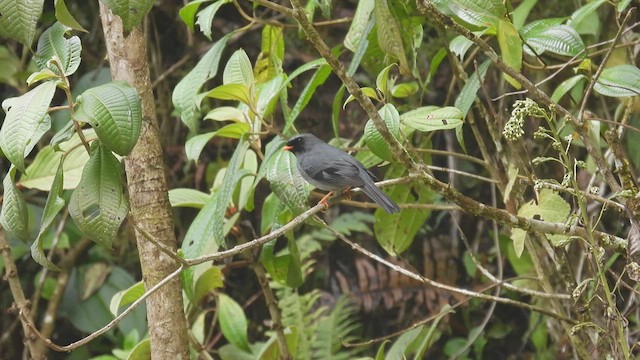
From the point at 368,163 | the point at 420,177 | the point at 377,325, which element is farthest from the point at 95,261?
the point at 420,177

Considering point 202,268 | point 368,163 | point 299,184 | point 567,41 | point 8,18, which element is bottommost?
point 202,268

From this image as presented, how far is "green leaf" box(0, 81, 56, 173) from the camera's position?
5.90 feet

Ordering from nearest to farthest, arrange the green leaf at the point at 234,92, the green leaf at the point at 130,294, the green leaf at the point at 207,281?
1. the green leaf at the point at 234,92
2. the green leaf at the point at 130,294
3. the green leaf at the point at 207,281

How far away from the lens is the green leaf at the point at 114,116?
183cm

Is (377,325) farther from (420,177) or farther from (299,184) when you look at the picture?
(420,177)

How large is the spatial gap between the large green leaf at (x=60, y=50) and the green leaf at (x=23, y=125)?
11 cm

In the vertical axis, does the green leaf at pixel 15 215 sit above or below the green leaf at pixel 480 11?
below

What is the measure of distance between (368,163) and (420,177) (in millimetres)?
842

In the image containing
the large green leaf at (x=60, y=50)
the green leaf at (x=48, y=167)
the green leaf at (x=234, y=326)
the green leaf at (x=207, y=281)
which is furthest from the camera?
the green leaf at (x=234, y=326)

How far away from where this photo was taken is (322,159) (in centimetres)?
288

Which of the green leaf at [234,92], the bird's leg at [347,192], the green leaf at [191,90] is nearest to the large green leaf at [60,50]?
the green leaf at [234,92]

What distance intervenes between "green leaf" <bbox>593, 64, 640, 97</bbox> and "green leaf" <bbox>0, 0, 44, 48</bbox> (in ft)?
4.95

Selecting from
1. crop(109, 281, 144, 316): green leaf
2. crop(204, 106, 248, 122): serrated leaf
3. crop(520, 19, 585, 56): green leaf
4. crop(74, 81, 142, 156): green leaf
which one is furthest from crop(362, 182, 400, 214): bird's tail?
crop(74, 81, 142, 156): green leaf

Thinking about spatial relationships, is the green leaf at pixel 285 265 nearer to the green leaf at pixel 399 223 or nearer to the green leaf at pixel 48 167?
the green leaf at pixel 399 223
